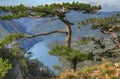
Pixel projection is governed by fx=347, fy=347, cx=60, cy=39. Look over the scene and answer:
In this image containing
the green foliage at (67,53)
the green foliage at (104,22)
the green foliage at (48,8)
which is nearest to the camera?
the green foliage at (67,53)

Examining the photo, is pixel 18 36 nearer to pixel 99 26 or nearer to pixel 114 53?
pixel 99 26

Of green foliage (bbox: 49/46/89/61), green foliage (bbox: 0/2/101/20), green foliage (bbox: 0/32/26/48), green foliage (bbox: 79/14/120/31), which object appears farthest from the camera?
green foliage (bbox: 79/14/120/31)

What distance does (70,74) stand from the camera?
22266mm

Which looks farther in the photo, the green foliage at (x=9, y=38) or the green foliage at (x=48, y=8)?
the green foliage at (x=9, y=38)

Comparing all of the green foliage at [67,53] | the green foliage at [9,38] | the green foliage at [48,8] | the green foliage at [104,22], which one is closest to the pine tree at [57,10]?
the green foliage at [48,8]

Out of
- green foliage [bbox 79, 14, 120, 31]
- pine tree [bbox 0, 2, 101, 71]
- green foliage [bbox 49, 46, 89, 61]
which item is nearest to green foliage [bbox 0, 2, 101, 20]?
pine tree [bbox 0, 2, 101, 71]

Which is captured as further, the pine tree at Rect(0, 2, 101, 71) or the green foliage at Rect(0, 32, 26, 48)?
the green foliage at Rect(0, 32, 26, 48)

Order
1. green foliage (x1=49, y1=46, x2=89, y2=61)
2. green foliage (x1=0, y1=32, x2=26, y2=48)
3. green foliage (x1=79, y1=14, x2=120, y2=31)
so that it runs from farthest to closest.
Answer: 1. green foliage (x1=79, y1=14, x2=120, y2=31)
2. green foliage (x1=0, y1=32, x2=26, y2=48)
3. green foliage (x1=49, y1=46, x2=89, y2=61)

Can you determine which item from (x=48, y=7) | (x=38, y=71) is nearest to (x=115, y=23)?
(x=48, y=7)

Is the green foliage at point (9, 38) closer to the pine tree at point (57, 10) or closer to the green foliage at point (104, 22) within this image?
the pine tree at point (57, 10)

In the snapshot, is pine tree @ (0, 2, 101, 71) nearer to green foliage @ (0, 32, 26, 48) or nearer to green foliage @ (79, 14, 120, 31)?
green foliage @ (79, 14, 120, 31)

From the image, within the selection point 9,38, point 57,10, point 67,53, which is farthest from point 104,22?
point 9,38

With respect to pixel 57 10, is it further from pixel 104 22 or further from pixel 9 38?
pixel 9 38

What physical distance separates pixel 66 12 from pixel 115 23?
548 cm
